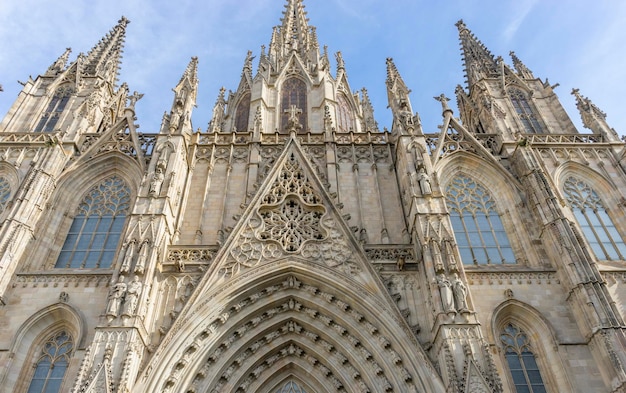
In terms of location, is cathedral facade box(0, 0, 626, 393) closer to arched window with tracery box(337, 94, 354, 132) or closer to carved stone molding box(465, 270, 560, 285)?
carved stone molding box(465, 270, 560, 285)

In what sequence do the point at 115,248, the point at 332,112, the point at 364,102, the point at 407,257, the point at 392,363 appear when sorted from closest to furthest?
the point at 392,363 → the point at 407,257 → the point at 115,248 → the point at 332,112 → the point at 364,102

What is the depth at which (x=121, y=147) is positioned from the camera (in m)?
20.1

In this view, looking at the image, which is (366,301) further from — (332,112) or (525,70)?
(525,70)

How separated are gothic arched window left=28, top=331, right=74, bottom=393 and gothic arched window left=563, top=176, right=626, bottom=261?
17.8 meters

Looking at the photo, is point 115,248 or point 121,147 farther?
point 121,147

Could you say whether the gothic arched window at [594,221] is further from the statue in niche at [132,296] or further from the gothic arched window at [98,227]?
the gothic arched window at [98,227]

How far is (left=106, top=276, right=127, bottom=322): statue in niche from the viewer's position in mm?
12875

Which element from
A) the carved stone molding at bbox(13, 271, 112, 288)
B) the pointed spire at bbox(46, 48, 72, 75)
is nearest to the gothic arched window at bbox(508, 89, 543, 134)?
the carved stone molding at bbox(13, 271, 112, 288)

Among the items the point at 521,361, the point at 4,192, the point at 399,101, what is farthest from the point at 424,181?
the point at 4,192

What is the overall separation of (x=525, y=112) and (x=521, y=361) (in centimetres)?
1337

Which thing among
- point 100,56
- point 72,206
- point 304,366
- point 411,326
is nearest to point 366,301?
point 411,326

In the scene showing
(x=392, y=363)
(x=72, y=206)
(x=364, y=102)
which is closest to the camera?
(x=392, y=363)

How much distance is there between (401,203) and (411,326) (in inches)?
215

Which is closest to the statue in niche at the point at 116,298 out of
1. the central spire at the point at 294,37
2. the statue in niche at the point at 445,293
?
the statue in niche at the point at 445,293
